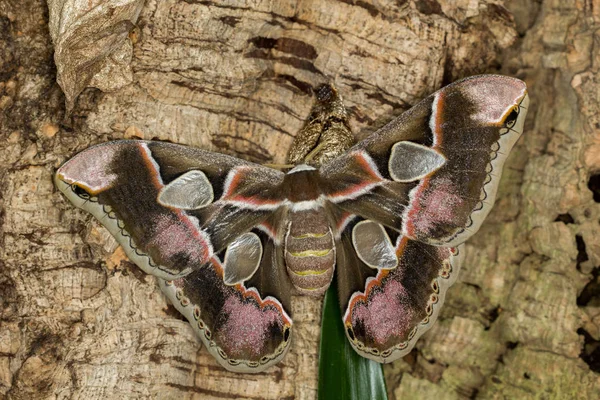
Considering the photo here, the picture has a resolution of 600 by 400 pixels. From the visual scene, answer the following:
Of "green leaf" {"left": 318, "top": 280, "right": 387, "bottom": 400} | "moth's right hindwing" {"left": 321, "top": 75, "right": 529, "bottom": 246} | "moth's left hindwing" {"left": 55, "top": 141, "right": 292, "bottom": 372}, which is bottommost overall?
"green leaf" {"left": 318, "top": 280, "right": 387, "bottom": 400}

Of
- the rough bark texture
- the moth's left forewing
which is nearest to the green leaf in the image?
the rough bark texture

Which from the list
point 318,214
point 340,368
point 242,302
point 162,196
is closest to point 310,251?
point 318,214

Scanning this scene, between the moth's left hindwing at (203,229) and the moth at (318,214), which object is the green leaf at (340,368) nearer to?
the moth at (318,214)

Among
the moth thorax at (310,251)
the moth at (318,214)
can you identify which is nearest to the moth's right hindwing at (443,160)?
the moth at (318,214)

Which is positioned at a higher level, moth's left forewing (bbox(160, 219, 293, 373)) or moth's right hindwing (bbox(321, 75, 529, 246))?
moth's right hindwing (bbox(321, 75, 529, 246))

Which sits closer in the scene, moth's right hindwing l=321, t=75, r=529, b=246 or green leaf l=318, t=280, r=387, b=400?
moth's right hindwing l=321, t=75, r=529, b=246

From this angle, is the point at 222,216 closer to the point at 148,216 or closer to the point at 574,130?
the point at 148,216

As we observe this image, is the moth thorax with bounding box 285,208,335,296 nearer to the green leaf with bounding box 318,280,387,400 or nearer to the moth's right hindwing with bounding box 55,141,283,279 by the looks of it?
the green leaf with bounding box 318,280,387,400

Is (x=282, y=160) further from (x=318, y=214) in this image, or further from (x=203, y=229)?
(x=203, y=229)

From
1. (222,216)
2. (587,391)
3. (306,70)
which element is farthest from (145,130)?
(587,391)
